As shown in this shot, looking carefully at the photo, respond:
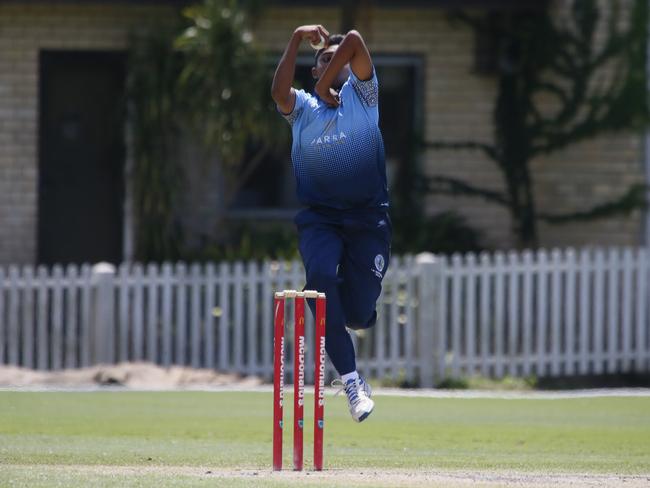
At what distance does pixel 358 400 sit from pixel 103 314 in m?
6.20

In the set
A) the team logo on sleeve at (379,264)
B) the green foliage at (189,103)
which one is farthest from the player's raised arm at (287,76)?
the green foliage at (189,103)

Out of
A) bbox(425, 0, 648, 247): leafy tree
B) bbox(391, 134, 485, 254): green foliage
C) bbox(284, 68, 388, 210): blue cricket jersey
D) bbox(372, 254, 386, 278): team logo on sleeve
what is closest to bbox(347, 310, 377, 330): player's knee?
bbox(372, 254, 386, 278): team logo on sleeve

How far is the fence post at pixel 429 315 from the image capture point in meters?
12.8

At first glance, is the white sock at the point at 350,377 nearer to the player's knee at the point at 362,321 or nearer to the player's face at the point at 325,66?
the player's knee at the point at 362,321

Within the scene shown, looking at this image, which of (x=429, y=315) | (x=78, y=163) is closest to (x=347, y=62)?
(x=429, y=315)

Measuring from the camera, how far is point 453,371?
13.0 metres

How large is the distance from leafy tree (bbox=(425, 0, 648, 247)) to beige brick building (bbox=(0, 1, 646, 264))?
15 centimetres

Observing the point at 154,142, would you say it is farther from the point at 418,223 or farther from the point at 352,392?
the point at 352,392

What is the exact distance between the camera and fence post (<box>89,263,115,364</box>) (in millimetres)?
12695

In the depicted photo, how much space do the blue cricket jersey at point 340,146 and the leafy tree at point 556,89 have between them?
7.94m

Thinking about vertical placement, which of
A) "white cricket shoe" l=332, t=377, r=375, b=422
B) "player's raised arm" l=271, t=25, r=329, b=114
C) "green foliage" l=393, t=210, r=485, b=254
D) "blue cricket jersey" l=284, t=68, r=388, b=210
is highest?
"player's raised arm" l=271, t=25, r=329, b=114

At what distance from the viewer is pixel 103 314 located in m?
12.7

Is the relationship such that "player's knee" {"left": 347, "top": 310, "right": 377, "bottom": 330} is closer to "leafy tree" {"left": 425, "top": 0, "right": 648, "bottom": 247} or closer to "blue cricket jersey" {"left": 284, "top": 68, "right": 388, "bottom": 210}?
"blue cricket jersey" {"left": 284, "top": 68, "right": 388, "bottom": 210}

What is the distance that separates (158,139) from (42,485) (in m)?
8.88
